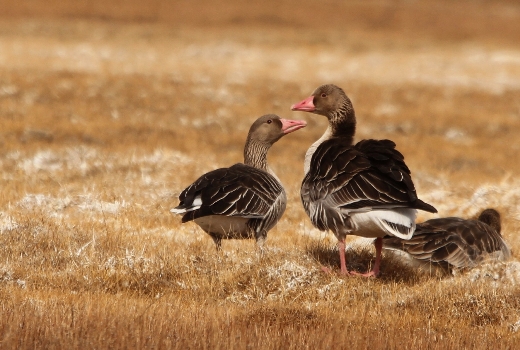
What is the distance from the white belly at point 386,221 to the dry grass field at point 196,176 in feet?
2.12

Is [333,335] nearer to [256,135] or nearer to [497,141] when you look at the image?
[256,135]

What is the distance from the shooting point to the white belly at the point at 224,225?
30.6 ft

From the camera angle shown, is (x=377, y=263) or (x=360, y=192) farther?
(x=377, y=263)

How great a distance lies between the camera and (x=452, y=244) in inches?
369

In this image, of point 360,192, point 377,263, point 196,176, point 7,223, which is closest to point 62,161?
point 196,176

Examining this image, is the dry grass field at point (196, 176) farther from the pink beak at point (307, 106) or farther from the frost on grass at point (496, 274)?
the pink beak at point (307, 106)

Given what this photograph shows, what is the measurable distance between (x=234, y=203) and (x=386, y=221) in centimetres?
186

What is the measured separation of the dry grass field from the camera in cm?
689

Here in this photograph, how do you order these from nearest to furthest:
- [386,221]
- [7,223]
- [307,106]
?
[386,221] → [7,223] → [307,106]

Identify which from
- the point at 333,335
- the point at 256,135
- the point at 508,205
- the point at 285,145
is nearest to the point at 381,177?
the point at 333,335

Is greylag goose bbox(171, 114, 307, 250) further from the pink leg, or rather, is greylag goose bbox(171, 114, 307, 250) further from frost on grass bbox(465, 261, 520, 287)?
frost on grass bbox(465, 261, 520, 287)

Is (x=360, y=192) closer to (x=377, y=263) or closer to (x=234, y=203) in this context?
(x=377, y=263)

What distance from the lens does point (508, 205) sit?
14.1m

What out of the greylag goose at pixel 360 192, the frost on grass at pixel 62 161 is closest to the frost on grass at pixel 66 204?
the frost on grass at pixel 62 161
